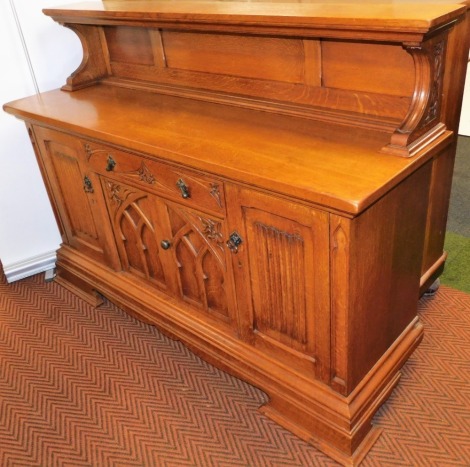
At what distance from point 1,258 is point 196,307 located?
129cm

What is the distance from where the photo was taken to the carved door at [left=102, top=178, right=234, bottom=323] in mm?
1888

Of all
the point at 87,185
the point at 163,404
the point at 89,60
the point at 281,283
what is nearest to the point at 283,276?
the point at 281,283

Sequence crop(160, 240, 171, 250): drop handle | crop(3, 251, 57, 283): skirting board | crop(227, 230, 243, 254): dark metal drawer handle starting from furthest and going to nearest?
crop(3, 251, 57, 283): skirting board < crop(160, 240, 171, 250): drop handle < crop(227, 230, 243, 254): dark metal drawer handle

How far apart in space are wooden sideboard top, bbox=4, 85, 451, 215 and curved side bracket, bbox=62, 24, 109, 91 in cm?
19

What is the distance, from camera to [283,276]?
5.56 feet

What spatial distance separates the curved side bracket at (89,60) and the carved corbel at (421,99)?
1.60 meters

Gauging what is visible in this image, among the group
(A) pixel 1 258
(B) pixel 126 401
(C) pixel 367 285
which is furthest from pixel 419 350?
(A) pixel 1 258

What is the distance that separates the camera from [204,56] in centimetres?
217

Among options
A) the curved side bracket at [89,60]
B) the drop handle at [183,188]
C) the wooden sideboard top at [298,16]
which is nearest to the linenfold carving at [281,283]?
the drop handle at [183,188]

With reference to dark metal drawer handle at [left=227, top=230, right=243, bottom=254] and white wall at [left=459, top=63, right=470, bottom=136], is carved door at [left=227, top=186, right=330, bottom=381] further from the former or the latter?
white wall at [left=459, top=63, right=470, bottom=136]

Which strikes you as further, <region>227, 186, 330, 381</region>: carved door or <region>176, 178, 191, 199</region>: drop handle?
<region>176, 178, 191, 199</region>: drop handle

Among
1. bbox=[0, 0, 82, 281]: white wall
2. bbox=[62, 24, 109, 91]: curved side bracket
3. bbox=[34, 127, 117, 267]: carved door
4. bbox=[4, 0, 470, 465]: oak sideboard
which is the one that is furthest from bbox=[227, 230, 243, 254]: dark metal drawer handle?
bbox=[0, 0, 82, 281]: white wall

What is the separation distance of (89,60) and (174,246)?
109cm

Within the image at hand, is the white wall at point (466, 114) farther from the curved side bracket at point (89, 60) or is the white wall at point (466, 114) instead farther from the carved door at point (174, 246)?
the carved door at point (174, 246)
